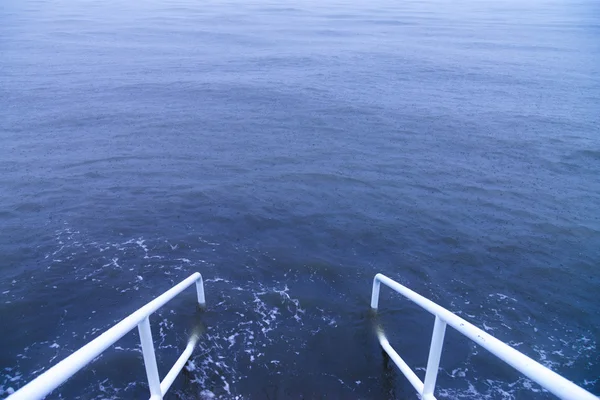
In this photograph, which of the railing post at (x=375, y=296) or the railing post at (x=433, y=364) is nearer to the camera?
the railing post at (x=433, y=364)

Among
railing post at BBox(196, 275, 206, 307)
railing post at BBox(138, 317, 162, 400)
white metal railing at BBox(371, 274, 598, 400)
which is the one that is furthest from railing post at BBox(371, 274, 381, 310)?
railing post at BBox(138, 317, 162, 400)

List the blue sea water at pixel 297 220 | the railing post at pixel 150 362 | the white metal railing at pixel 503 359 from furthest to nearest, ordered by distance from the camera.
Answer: the blue sea water at pixel 297 220
the railing post at pixel 150 362
the white metal railing at pixel 503 359

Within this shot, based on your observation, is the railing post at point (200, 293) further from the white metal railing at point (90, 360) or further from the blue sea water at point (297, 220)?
the white metal railing at point (90, 360)

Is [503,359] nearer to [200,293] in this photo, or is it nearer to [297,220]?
[200,293]

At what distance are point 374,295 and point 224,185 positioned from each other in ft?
37.2

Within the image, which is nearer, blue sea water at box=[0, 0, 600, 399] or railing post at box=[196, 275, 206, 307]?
blue sea water at box=[0, 0, 600, 399]

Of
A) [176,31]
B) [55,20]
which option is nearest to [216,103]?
[176,31]

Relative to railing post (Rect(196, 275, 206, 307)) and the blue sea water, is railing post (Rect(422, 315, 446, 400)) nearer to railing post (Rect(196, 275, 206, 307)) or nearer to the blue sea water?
the blue sea water

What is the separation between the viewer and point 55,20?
74.6 m

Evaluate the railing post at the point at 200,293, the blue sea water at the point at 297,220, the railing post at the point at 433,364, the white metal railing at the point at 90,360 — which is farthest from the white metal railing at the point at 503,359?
the railing post at the point at 200,293

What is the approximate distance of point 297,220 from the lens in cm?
1791

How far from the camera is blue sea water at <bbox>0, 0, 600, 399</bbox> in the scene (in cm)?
1076

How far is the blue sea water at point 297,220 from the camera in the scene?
10758 mm

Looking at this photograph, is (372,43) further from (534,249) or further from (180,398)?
(180,398)
